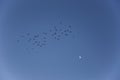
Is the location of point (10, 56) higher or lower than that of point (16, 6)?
lower

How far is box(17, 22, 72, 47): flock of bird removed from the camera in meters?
1.86

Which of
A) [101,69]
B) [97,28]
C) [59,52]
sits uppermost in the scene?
[97,28]

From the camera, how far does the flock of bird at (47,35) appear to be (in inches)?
73.2

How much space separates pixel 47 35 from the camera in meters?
1.87

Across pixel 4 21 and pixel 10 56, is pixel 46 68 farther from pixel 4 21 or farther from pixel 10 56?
pixel 4 21

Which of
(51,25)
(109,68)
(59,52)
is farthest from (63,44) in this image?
(109,68)

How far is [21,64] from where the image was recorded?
1.88 metres

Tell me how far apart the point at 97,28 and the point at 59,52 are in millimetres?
389

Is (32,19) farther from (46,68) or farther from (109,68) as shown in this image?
(109,68)

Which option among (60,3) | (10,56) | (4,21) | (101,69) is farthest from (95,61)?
(4,21)

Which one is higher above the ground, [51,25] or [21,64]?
[51,25]

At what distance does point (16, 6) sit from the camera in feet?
6.07

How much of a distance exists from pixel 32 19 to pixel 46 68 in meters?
0.44

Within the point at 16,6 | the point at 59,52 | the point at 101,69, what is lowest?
the point at 101,69
